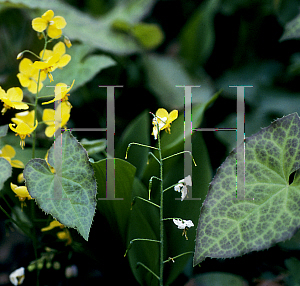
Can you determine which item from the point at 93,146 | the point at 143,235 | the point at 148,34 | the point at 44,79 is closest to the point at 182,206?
the point at 143,235

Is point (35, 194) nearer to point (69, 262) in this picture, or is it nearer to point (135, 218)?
point (135, 218)

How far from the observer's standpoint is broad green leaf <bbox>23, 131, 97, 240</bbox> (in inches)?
14.6

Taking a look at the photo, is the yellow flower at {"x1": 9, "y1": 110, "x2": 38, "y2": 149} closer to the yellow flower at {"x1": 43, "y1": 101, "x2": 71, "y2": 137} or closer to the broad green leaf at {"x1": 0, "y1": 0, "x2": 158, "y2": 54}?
the yellow flower at {"x1": 43, "y1": 101, "x2": 71, "y2": 137}

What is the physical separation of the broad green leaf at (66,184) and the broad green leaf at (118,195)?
0.04m

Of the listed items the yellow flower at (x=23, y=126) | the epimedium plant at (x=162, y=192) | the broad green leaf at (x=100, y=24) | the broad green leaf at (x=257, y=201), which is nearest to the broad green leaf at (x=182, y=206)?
the epimedium plant at (x=162, y=192)

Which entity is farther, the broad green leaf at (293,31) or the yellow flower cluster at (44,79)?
the broad green leaf at (293,31)

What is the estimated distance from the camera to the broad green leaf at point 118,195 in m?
0.44

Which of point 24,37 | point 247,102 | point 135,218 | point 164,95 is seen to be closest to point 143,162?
point 135,218

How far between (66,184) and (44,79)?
0.18 metres

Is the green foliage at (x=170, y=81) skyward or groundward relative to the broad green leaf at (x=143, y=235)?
skyward

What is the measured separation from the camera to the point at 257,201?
1.23ft

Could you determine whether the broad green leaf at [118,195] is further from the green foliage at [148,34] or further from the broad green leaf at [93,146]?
the green foliage at [148,34]

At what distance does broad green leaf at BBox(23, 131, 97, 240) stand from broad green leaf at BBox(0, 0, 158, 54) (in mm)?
398

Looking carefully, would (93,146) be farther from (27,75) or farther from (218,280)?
(218,280)
